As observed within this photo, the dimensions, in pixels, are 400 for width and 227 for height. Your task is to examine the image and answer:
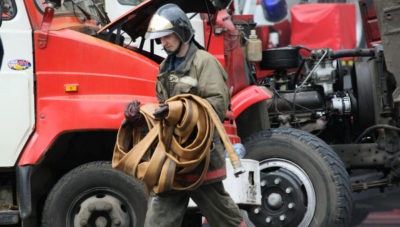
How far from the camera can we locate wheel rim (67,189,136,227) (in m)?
7.08

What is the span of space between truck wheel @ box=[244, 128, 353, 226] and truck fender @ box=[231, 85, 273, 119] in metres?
0.46

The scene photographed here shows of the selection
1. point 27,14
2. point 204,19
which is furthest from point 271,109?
point 27,14

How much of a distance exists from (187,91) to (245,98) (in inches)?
91.6

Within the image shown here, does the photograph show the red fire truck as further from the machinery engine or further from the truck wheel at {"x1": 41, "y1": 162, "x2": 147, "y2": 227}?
the machinery engine

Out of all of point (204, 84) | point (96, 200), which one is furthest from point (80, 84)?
point (204, 84)

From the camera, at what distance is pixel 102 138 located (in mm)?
7391

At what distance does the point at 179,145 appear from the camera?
18.7ft

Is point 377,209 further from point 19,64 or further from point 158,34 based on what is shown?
point 158,34

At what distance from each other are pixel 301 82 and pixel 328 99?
41cm

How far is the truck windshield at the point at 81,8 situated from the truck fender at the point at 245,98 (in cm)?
148

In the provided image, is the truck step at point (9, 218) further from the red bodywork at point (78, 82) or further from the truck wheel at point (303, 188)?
the truck wheel at point (303, 188)

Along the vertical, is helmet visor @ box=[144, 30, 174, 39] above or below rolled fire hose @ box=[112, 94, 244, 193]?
above

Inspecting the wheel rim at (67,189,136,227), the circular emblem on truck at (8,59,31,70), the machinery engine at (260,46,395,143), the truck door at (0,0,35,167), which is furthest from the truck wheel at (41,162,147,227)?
the machinery engine at (260,46,395,143)

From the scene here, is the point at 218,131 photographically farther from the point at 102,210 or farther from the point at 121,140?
the point at 102,210
